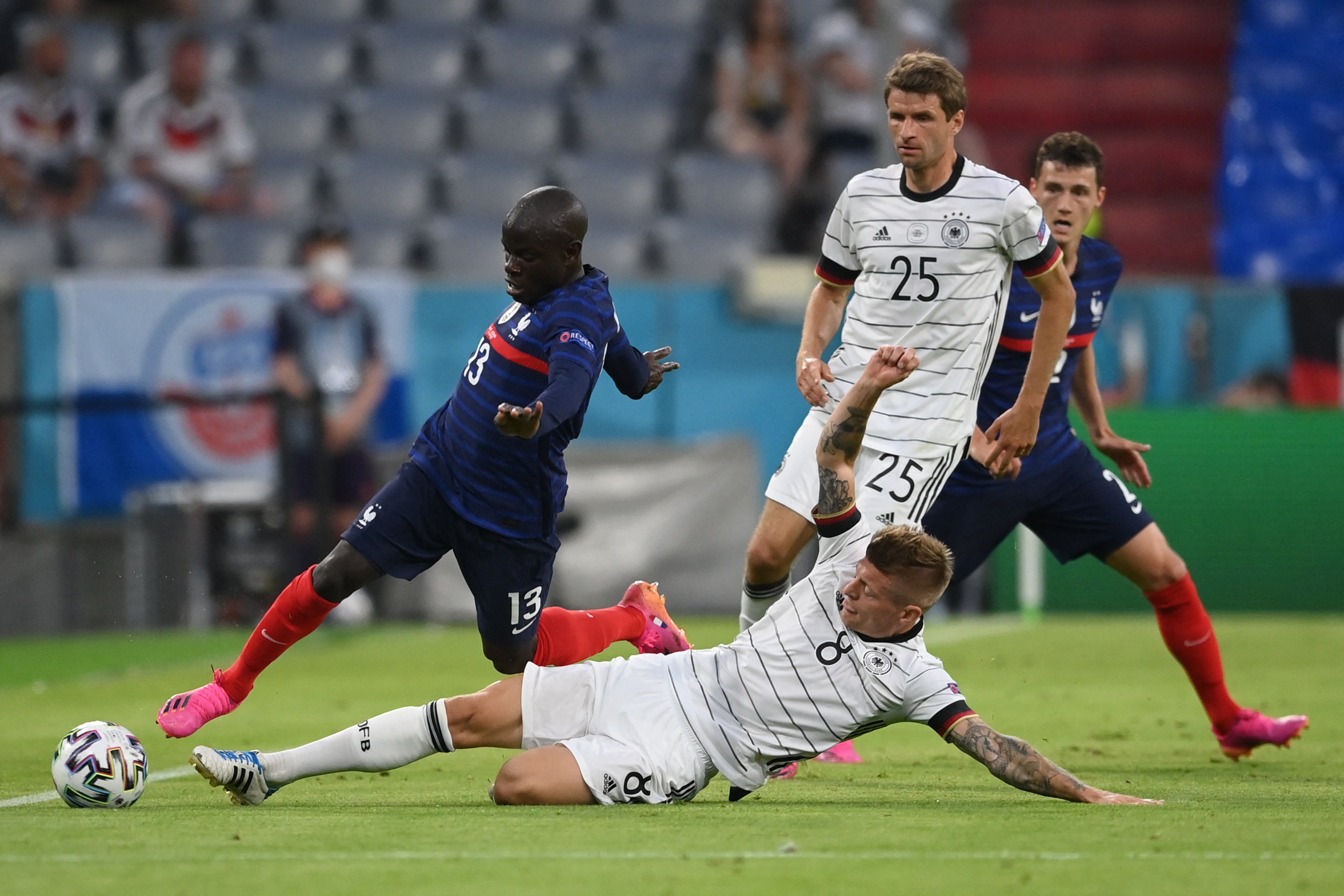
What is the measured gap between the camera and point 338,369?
14.1 m

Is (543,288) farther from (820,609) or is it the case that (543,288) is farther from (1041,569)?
(1041,569)

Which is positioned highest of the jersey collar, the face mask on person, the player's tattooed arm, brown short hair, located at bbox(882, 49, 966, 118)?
brown short hair, located at bbox(882, 49, 966, 118)

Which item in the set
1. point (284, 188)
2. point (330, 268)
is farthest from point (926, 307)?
point (284, 188)

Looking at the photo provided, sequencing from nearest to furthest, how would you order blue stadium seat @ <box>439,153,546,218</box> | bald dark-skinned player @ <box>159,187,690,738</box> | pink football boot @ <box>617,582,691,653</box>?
bald dark-skinned player @ <box>159,187,690,738</box> → pink football boot @ <box>617,582,691,653</box> → blue stadium seat @ <box>439,153,546,218</box>

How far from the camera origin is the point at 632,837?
16.4ft

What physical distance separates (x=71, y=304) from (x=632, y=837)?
10118mm

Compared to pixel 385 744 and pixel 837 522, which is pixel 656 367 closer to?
pixel 837 522

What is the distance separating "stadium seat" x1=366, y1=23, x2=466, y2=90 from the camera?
18.7 m

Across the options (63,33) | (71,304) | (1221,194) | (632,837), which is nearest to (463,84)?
(63,33)

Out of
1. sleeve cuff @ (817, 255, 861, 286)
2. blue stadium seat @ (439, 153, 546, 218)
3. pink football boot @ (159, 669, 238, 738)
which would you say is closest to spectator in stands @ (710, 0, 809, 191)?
blue stadium seat @ (439, 153, 546, 218)

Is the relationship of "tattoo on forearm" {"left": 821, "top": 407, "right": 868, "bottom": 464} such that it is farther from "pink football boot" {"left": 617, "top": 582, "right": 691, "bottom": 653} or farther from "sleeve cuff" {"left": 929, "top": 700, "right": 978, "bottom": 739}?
"pink football boot" {"left": 617, "top": 582, "right": 691, "bottom": 653}

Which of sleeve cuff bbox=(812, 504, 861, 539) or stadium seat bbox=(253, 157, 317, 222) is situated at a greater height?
stadium seat bbox=(253, 157, 317, 222)

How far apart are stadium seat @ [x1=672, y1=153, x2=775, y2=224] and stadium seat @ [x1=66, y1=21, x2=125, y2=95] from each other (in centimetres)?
539

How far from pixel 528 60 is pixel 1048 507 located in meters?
12.5
